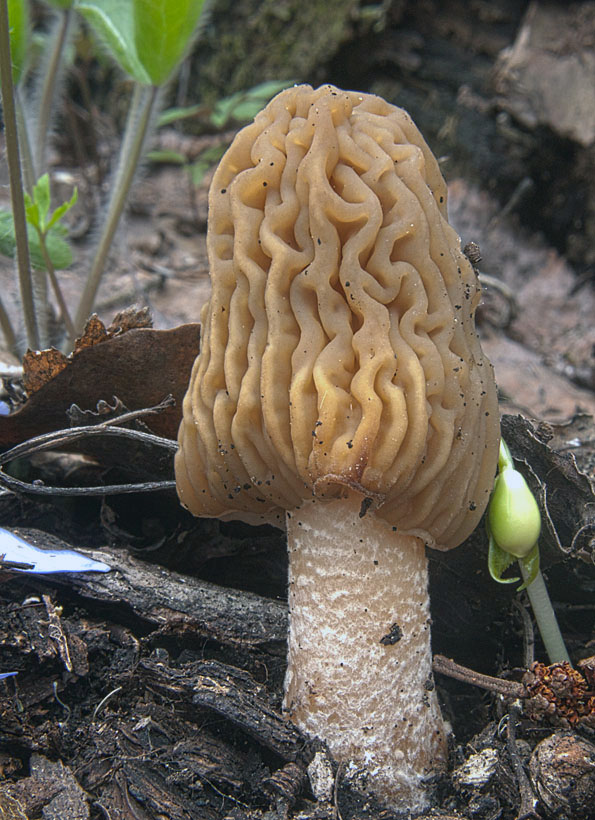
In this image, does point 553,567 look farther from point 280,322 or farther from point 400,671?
point 280,322

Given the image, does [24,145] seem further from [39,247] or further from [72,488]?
[72,488]

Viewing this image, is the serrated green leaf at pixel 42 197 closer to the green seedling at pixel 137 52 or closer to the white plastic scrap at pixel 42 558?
the green seedling at pixel 137 52

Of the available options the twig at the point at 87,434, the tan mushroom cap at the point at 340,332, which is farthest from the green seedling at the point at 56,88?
the tan mushroom cap at the point at 340,332

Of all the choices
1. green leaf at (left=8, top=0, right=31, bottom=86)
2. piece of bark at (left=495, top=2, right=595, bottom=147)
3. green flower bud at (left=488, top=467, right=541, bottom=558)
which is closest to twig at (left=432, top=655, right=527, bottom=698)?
green flower bud at (left=488, top=467, right=541, bottom=558)

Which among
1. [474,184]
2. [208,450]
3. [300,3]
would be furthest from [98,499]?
[300,3]

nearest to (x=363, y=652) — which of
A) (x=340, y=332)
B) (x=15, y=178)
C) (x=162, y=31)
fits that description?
(x=340, y=332)

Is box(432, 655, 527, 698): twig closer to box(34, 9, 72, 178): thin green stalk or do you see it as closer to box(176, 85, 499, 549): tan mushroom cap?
box(176, 85, 499, 549): tan mushroom cap
